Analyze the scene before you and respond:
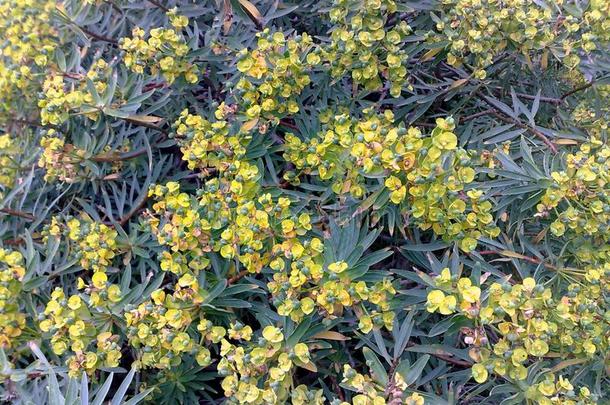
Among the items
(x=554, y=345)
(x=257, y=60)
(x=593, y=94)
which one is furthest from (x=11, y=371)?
(x=593, y=94)

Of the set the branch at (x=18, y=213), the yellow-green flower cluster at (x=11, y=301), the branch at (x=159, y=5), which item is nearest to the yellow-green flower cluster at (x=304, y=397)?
the yellow-green flower cluster at (x=11, y=301)

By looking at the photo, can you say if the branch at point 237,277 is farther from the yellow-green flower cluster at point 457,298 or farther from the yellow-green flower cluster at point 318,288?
the yellow-green flower cluster at point 457,298

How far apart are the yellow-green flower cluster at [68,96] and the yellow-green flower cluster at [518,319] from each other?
1.25m

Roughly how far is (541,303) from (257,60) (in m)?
1.08

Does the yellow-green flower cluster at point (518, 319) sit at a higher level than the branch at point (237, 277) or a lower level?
lower

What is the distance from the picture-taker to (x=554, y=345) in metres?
1.44

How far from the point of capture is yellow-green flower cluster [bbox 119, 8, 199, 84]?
1.75 m

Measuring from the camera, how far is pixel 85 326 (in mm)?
1434

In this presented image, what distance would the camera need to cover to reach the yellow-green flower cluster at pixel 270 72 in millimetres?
1676

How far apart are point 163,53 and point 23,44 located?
21.7 inches

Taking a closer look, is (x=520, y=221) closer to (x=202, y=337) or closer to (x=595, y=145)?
(x=595, y=145)

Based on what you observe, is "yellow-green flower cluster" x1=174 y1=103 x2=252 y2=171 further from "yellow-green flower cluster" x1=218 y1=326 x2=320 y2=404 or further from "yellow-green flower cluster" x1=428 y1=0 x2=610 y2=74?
"yellow-green flower cluster" x1=428 y1=0 x2=610 y2=74

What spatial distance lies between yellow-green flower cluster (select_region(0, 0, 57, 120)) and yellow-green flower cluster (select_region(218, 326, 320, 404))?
1.27 metres

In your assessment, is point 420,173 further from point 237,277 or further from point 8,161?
point 8,161
